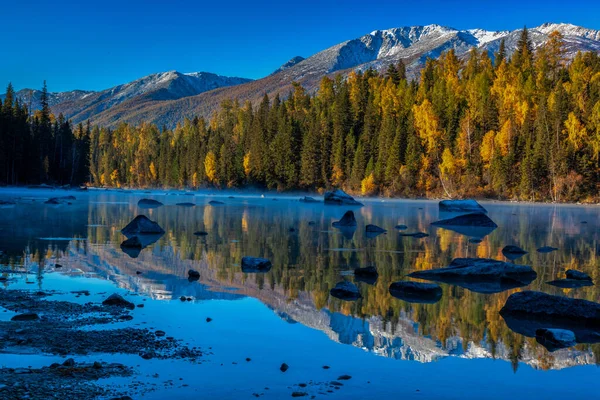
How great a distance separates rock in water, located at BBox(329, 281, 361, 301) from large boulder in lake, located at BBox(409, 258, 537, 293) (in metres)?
2.53

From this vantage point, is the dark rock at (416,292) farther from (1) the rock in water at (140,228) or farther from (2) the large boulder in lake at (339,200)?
(2) the large boulder in lake at (339,200)

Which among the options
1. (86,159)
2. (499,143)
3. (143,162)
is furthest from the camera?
(143,162)

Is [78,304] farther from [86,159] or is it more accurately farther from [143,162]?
[143,162]

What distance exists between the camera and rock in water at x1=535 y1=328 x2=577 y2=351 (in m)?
6.69

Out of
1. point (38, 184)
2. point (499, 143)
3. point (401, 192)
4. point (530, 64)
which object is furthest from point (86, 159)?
point (530, 64)

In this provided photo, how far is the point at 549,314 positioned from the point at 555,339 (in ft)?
4.95

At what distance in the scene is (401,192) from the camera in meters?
85.6

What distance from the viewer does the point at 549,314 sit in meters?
8.16

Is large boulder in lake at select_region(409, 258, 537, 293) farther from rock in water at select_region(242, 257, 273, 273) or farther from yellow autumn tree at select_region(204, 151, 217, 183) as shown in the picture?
yellow autumn tree at select_region(204, 151, 217, 183)

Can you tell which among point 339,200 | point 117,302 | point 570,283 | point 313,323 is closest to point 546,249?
point 570,283

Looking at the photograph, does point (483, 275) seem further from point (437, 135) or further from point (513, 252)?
point (437, 135)

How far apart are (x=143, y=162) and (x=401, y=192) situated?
8936 cm

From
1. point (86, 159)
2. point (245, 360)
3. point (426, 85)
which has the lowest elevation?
point (245, 360)

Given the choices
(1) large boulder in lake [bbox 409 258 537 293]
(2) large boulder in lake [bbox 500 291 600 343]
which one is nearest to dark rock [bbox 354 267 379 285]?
(1) large boulder in lake [bbox 409 258 537 293]
